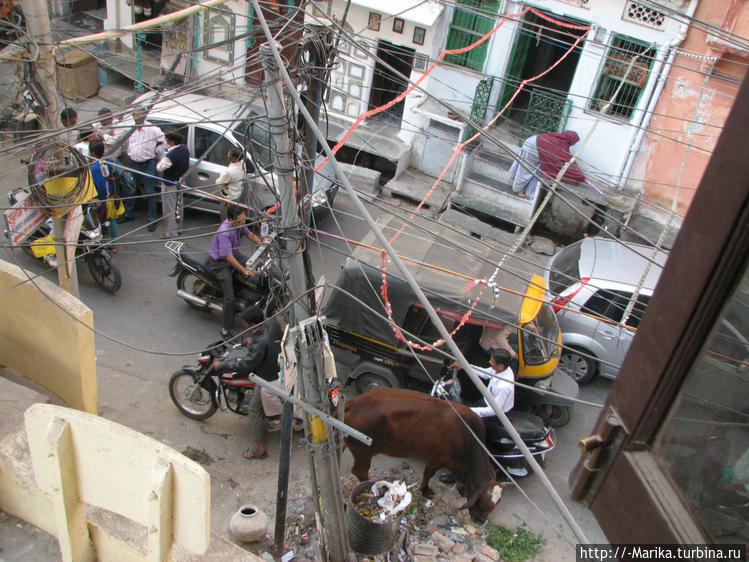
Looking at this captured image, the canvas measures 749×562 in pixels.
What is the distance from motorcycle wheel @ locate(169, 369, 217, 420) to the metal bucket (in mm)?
2126

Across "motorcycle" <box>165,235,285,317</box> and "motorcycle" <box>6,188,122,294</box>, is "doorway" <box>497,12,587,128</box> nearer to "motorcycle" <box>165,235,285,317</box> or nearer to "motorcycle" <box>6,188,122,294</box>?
"motorcycle" <box>165,235,285,317</box>

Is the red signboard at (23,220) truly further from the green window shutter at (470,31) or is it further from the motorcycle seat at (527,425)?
the green window shutter at (470,31)

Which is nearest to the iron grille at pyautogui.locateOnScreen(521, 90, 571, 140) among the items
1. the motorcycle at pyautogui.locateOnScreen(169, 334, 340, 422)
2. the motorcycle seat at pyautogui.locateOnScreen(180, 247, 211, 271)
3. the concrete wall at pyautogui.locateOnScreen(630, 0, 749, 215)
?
the concrete wall at pyautogui.locateOnScreen(630, 0, 749, 215)

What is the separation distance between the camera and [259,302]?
26.2 ft

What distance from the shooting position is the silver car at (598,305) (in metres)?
8.21

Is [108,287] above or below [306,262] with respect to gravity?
below

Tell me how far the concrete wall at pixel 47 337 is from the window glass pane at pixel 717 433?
15.7 ft

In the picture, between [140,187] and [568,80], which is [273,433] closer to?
[140,187]

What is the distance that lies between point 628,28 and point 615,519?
464 inches

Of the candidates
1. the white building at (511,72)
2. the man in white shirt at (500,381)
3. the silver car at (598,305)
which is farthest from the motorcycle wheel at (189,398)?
the white building at (511,72)

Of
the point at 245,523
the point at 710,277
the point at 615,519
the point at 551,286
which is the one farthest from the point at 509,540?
the point at 710,277

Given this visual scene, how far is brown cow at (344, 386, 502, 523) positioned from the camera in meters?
6.22

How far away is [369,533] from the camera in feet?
18.4

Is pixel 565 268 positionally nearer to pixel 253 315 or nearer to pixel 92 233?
pixel 253 315
